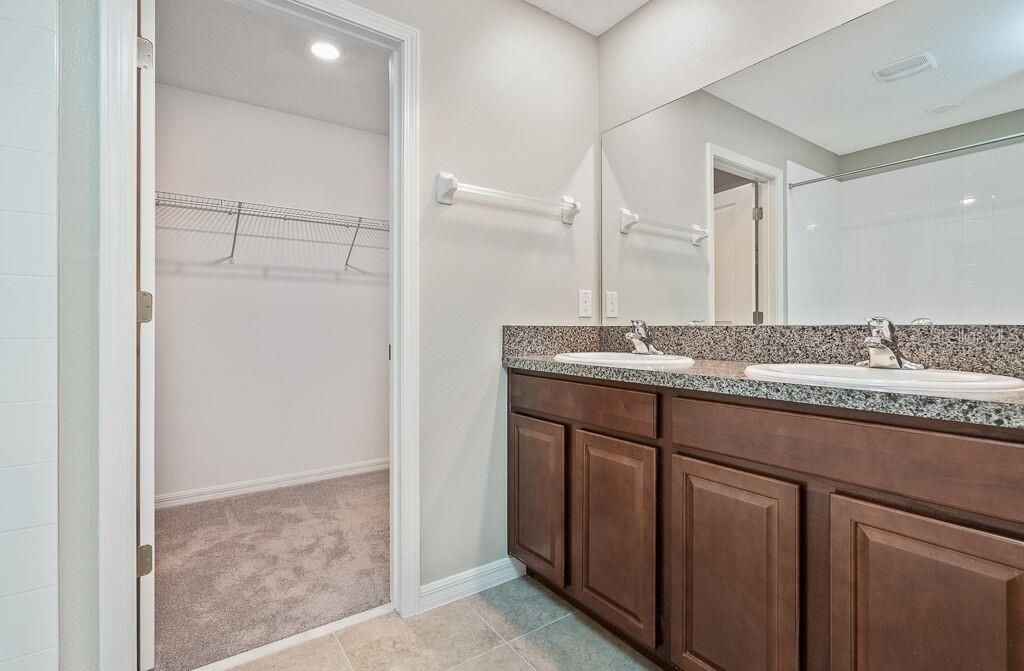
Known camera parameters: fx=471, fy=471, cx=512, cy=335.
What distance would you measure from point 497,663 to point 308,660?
567mm

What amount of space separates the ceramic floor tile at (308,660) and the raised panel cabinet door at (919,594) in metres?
1.30

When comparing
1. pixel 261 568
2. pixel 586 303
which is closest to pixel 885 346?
pixel 586 303

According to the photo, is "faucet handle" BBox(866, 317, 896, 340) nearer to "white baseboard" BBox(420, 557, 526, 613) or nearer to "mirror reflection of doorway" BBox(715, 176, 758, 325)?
"mirror reflection of doorway" BBox(715, 176, 758, 325)

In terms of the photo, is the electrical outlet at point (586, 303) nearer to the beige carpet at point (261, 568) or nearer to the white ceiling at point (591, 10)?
the white ceiling at point (591, 10)

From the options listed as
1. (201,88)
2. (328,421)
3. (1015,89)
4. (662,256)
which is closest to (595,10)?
(662,256)

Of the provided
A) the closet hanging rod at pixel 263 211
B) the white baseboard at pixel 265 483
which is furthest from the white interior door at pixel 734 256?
the white baseboard at pixel 265 483

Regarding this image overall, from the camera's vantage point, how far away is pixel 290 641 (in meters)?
1.50

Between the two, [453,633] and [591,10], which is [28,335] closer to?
[453,633]

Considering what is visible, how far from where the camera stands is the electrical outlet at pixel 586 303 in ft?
6.93

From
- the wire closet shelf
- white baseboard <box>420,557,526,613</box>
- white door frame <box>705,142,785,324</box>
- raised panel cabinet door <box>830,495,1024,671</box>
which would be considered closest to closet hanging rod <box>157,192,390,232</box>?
the wire closet shelf

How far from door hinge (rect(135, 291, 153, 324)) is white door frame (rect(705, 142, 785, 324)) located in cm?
181

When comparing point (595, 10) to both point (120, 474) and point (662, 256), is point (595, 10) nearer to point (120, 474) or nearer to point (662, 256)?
point (662, 256)

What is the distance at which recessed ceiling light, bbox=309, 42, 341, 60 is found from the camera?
223 cm

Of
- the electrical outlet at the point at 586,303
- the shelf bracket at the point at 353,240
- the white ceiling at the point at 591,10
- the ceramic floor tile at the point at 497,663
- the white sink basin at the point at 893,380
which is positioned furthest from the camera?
the shelf bracket at the point at 353,240
